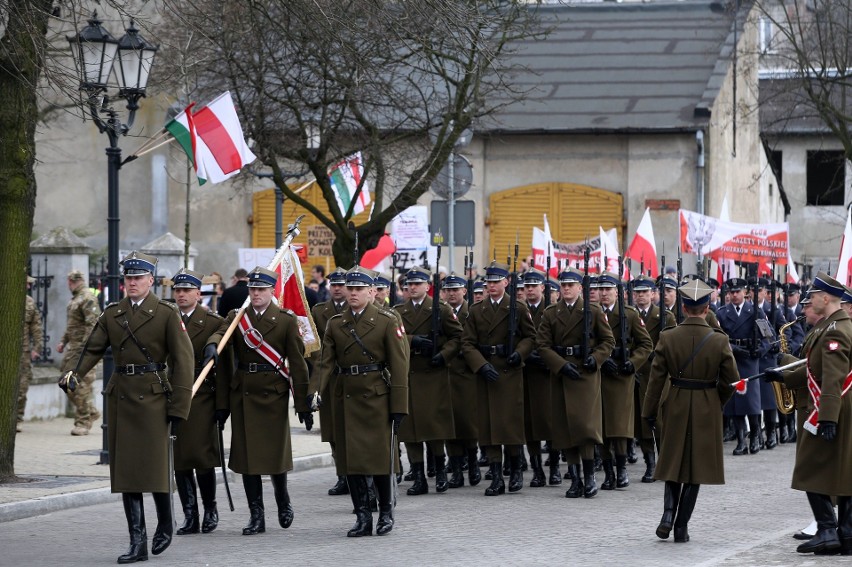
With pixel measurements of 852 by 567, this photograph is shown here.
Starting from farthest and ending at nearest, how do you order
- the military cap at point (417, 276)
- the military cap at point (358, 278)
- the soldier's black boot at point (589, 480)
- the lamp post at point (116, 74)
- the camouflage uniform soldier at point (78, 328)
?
1. the camouflage uniform soldier at point (78, 328)
2. the lamp post at point (116, 74)
3. the military cap at point (417, 276)
4. the soldier's black boot at point (589, 480)
5. the military cap at point (358, 278)

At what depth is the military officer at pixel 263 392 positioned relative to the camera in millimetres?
11891

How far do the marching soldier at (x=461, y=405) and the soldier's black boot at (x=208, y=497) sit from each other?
3.48 meters

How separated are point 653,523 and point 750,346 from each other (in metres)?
7.21

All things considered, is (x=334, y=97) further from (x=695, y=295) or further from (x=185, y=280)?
(x=695, y=295)

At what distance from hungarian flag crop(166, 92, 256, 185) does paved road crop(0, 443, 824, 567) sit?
395 cm

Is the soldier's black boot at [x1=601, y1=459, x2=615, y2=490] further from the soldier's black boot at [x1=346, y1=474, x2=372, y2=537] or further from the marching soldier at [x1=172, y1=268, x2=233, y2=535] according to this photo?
the marching soldier at [x1=172, y1=268, x2=233, y2=535]

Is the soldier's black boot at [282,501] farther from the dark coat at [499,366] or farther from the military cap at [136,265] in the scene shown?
the dark coat at [499,366]

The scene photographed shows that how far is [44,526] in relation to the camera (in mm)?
12492

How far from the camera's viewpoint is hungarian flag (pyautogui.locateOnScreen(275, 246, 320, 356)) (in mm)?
13500

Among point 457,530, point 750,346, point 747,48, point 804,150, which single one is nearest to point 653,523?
point 457,530

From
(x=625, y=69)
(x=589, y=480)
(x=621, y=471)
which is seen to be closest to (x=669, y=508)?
(x=589, y=480)

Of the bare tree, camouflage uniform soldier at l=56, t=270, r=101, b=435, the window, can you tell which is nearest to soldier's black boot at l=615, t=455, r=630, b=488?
the bare tree

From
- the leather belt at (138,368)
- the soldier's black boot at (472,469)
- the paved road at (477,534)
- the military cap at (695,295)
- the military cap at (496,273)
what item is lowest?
the paved road at (477,534)

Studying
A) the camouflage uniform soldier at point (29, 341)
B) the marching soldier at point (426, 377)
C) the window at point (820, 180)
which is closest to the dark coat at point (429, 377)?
the marching soldier at point (426, 377)
